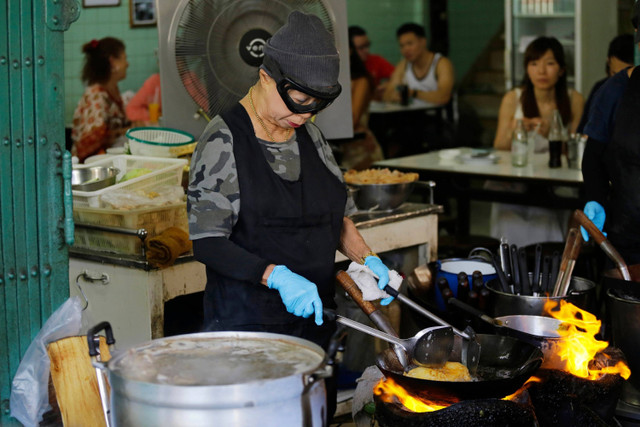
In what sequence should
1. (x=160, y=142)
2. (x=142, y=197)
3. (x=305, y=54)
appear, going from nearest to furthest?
(x=305, y=54) < (x=142, y=197) < (x=160, y=142)

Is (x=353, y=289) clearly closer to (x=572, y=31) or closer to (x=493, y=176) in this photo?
(x=493, y=176)

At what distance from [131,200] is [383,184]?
1.30m

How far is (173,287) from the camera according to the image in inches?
134

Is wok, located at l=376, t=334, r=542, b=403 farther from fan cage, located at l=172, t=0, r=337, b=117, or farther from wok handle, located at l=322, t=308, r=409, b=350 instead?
fan cage, located at l=172, t=0, r=337, b=117

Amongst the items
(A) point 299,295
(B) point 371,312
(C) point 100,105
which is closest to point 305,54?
(A) point 299,295

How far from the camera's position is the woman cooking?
2436 millimetres

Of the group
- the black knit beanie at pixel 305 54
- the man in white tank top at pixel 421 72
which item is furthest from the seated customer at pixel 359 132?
the black knit beanie at pixel 305 54

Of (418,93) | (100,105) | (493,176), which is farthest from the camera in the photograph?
(418,93)

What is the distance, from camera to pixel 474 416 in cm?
230

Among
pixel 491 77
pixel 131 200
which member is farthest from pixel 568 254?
pixel 491 77

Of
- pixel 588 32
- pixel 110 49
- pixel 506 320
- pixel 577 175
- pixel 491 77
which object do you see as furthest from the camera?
pixel 491 77

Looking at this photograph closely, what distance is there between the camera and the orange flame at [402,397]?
8.02 feet

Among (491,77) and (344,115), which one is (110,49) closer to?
(344,115)

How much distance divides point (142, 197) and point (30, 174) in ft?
2.92
